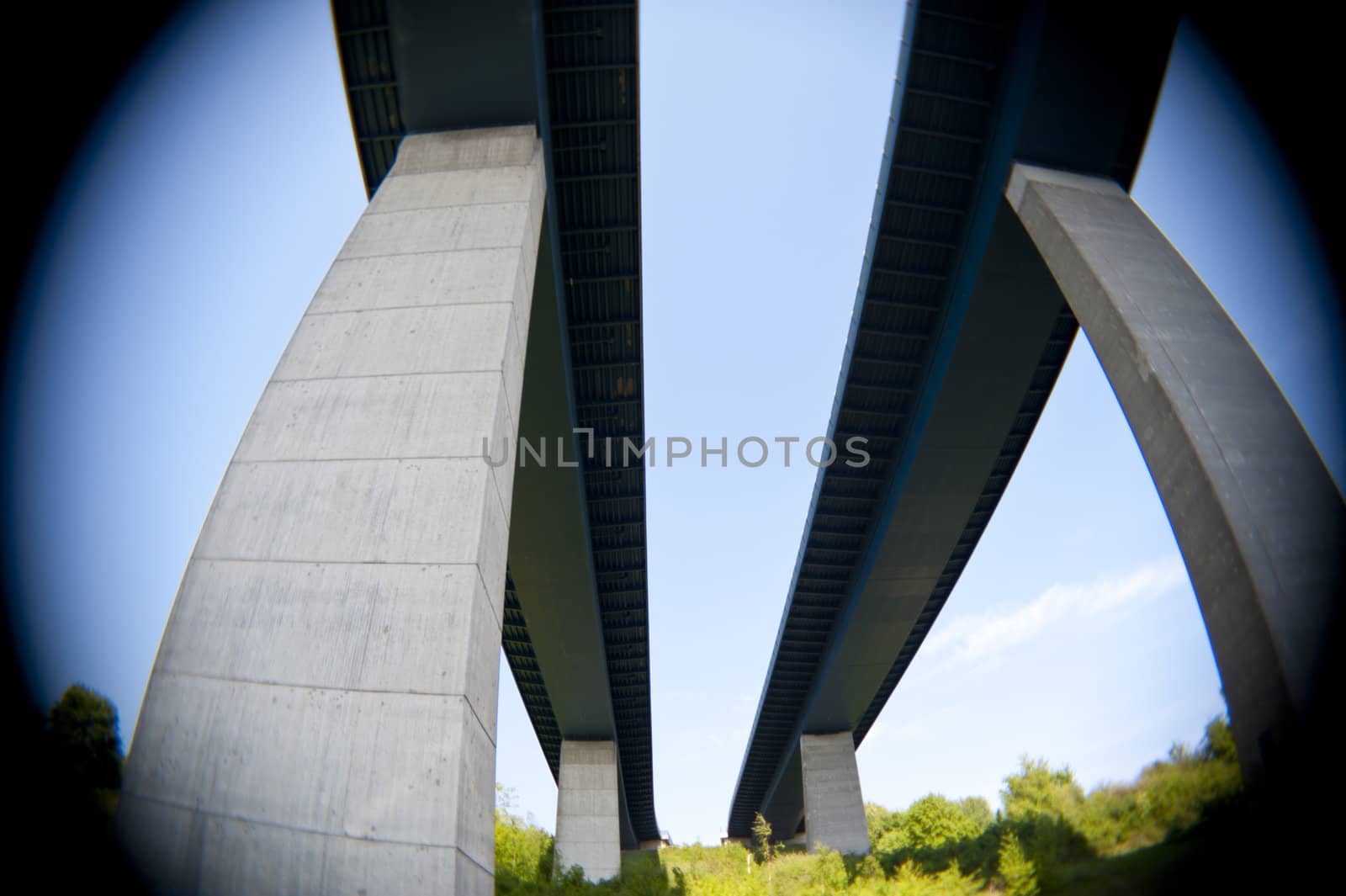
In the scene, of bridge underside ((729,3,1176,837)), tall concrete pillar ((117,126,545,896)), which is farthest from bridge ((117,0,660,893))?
bridge underside ((729,3,1176,837))

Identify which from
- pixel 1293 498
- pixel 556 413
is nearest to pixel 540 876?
pixel 556 413

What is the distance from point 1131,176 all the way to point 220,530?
16.3 metres

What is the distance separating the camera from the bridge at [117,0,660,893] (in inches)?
242

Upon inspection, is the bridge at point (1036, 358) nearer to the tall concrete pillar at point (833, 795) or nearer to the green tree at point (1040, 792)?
the green tree at point (1040, 792)

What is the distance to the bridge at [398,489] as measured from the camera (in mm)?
6137

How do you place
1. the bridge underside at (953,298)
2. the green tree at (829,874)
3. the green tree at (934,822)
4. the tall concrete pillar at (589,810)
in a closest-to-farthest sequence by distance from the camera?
the bridge underside at (953,298), the green tree at (829,874), the green tree at (934,822), the tall concrete pillar at (589,810)

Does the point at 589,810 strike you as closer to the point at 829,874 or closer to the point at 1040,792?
the point at 829,874

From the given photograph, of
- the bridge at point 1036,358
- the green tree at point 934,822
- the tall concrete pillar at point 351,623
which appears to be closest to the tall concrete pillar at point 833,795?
the green tree at point 934,822

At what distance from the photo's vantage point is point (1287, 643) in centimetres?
718

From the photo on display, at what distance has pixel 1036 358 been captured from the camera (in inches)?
641

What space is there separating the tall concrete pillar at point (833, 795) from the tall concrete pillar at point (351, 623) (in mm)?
29748

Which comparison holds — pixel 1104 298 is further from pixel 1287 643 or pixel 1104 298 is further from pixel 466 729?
pixel 466 729

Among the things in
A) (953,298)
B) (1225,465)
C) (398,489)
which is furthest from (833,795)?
(398,489)

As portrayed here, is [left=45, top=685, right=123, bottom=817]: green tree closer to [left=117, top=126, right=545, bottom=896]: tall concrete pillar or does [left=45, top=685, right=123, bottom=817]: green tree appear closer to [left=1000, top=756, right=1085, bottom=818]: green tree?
[left=117, top=126, right=545, bottom=896]: tall concrete pillar
